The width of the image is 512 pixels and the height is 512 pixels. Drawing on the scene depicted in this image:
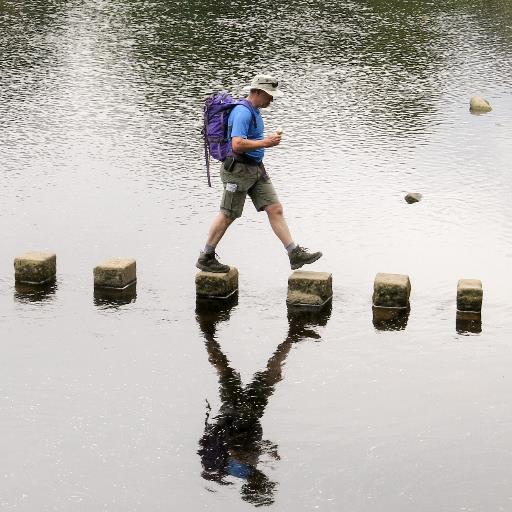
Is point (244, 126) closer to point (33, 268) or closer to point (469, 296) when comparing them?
point (33, 268)

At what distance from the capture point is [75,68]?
21.9 metres

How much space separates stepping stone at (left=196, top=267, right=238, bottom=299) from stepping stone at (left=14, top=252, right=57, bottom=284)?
125cm

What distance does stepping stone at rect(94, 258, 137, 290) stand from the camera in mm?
11195

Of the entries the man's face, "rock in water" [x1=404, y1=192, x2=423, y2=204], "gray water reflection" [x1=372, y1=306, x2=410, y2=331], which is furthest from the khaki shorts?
"rock in water" [x1=404, y1=192, x2=423, y2=204]

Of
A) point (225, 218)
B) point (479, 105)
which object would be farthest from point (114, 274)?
point (479, 105)

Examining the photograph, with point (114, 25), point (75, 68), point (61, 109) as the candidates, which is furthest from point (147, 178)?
point (114, 25)

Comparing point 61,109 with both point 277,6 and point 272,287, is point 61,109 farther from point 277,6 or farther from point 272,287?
point 277,6

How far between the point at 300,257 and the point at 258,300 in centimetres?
55

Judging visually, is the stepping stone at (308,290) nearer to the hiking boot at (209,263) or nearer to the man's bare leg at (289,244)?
the man's bare leg at (289,244)

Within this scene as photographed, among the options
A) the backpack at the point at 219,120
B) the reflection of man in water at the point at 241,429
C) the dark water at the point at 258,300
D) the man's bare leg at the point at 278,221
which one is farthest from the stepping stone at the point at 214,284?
the backpack at the point at 219,120

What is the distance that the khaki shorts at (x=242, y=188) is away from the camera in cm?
1129

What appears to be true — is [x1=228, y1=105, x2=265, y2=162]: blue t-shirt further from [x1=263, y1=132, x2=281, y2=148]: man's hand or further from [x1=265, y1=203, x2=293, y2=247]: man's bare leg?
[x1=265, y1=203, x2=293, y2=247]: man's bare leg

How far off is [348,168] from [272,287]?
4.60 meters

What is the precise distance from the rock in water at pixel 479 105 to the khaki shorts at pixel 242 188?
840 cm
